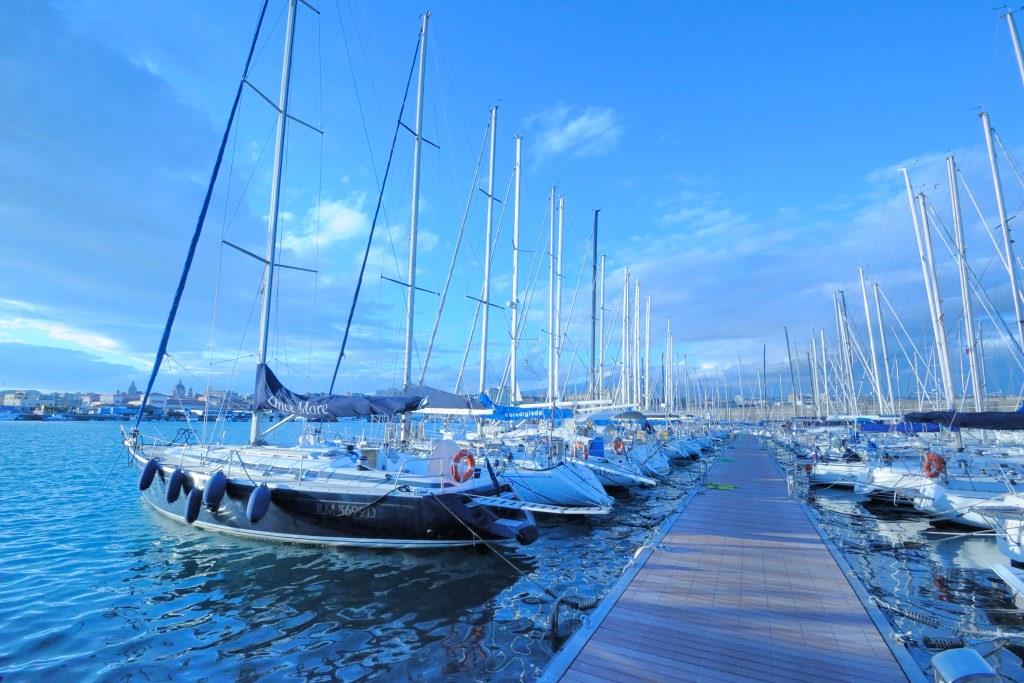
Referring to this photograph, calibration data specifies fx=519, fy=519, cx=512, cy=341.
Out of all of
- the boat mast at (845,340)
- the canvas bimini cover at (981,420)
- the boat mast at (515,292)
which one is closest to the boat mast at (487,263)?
the boat mast at (515,292)

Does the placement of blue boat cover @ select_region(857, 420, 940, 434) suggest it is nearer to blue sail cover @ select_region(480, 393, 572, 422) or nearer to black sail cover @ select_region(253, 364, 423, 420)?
blue sail cover @ select_region(480, 393, 572, 422)

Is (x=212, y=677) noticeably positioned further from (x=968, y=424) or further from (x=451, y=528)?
(x=968, y=424)

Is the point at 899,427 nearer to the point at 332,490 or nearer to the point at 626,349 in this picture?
the point at 626,349

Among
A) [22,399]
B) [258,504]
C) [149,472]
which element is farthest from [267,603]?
[22,399]

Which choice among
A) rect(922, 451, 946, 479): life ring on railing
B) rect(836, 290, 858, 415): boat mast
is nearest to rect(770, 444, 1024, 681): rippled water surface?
rect(922, 451, 946, 479): life ring on railing

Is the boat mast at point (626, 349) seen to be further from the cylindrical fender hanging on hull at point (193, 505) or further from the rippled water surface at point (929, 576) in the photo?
the cylindrical fender hanging on hull at point (193, 505)

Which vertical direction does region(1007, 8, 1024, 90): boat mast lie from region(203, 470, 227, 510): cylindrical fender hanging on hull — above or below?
above

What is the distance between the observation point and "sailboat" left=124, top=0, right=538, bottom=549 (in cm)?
1240

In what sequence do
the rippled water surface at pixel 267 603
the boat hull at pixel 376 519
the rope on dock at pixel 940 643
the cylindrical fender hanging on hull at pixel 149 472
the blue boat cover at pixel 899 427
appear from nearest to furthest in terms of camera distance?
the rope on dock at pixel 940 643 → the rippled water surface at pixel 267 603 → the boat hull at pixel 376 519 → the cylindrical fender hanging on hull at pixel 149 472 → the blue boat cover at pixel 899 427

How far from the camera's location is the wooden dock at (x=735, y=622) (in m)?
5.88

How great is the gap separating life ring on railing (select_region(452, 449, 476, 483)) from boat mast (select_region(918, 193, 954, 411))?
2172 cm

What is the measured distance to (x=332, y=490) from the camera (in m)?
12.5

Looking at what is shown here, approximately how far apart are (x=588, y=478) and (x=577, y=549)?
13.7 feet

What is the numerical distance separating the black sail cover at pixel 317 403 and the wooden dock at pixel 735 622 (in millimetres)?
7030
